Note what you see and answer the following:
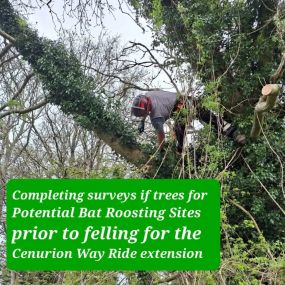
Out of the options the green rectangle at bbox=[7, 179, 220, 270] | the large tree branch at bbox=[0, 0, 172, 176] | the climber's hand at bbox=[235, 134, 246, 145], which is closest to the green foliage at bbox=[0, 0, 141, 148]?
the large tree branch at bbox=[0, 0, 172, 176]

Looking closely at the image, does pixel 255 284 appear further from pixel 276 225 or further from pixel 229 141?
pixel 229 141

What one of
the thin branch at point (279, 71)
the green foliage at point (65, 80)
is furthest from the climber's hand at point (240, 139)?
the green foliage at point (65, 80)

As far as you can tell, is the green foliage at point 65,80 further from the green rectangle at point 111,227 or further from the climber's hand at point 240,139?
the green rectangle at point 111,227

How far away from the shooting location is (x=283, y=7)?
22.5ft

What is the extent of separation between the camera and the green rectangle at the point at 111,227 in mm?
3602

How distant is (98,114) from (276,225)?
3.41m

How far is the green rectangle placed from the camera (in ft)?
11.8

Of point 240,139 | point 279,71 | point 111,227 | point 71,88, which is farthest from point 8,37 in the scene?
point 111,227

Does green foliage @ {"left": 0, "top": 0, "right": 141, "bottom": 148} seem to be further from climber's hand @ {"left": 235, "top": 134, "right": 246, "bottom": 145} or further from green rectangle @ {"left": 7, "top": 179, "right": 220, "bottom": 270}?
green rectangle @ {"left": 7, "top": 179, "right": 220, "bottom": 270}

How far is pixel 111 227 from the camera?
3.65 meters

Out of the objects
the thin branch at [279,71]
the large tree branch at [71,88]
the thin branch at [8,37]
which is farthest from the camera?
the thin branch at [8,37]

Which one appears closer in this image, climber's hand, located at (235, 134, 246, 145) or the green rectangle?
the green rectangle

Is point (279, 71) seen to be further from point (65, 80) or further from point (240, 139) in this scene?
point (65, 80)

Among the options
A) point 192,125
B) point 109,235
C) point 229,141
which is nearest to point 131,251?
point 109,235
